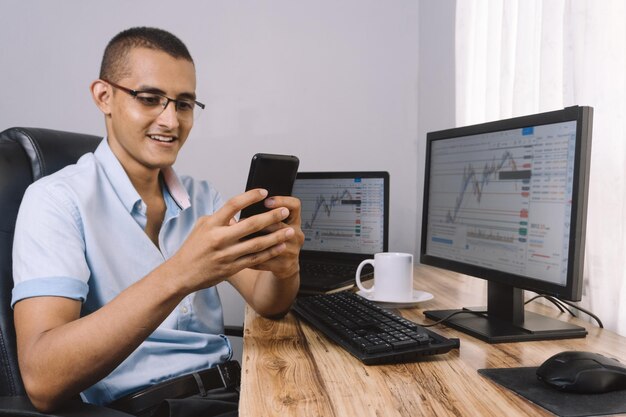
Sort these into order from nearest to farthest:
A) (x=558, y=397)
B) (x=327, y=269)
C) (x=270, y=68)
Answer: (x=558, y=397), (x=327, y=269), (x=270, y=68)

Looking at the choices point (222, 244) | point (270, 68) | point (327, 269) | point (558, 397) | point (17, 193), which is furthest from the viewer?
point (270, 68)

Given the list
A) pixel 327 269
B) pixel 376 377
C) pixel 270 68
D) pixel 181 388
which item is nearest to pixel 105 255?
pixel 181 388

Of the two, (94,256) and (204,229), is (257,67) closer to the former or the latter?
(94,256)

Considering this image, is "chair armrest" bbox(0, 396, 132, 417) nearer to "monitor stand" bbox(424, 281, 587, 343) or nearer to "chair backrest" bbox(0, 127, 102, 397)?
"chair backrest" bbox(0, 127, 102, 397)

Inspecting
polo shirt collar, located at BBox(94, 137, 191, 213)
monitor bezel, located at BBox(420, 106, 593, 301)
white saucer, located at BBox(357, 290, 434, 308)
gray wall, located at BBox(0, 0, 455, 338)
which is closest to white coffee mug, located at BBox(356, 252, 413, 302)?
white saucer, located at BBox(357, 290, 434, 308)

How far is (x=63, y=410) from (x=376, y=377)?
0.47 meters

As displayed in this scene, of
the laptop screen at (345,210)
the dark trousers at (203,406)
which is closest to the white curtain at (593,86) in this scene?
the laptop screen at (345,210)

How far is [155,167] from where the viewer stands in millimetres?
1207

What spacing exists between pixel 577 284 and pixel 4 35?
2149 mm

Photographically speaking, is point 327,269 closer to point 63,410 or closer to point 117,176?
point 117,176

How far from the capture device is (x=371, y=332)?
92cm

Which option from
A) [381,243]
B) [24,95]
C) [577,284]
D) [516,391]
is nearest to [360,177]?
[381,243]

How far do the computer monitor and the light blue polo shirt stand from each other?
1.64ft

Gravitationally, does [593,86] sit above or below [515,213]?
above
